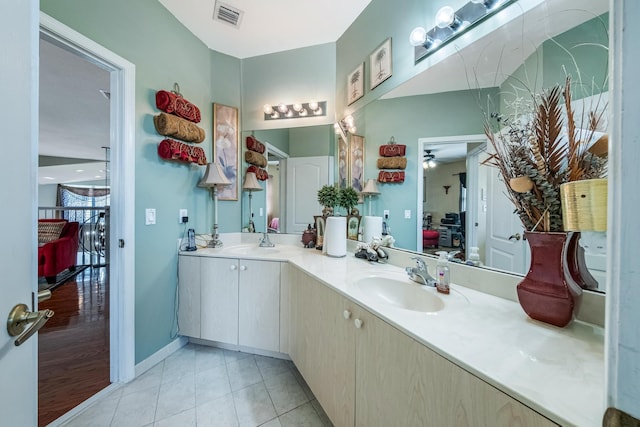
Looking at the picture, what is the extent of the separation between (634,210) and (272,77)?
272cm

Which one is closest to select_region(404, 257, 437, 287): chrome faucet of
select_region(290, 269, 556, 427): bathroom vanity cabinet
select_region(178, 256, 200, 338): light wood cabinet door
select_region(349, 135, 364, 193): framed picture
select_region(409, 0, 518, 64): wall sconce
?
select_region(290, 269, 556, 427): bathroom vanity cabinet

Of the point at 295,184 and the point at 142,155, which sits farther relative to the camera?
the point at 295,184

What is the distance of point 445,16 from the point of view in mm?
1191

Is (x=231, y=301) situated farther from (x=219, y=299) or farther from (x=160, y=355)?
(x=160, y=355)

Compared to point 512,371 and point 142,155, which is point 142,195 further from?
point 512,371

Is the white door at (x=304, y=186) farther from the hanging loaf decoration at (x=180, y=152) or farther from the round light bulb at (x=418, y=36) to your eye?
the round light bulb at (x=418, y=36)

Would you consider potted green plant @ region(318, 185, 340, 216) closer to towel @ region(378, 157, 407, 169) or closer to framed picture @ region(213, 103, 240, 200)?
towel @ region(378, 157, 407, 169)

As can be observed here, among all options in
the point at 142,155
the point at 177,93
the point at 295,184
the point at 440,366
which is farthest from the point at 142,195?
the point at 440,366

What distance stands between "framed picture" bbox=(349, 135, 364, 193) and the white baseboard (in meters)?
1.98

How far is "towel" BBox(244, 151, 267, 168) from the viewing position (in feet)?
8.19

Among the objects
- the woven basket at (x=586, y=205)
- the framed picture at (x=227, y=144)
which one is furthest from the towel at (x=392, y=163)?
the framed picture at (x=227, y=144)

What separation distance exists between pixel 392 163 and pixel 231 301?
1.60 metres

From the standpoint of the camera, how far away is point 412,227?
149 centimetres

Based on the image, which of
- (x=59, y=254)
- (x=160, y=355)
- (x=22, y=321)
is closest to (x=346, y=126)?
(x=22, y=321)
